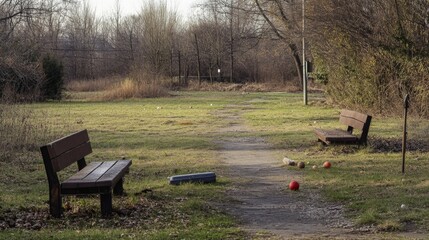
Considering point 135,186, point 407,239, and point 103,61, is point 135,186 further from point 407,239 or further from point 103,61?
point 103,61

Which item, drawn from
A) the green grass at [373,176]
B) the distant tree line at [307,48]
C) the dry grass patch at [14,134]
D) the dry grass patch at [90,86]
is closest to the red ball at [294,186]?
the green grass at [373,176]

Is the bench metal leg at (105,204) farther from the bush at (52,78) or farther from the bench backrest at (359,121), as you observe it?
the bush at (52,78)

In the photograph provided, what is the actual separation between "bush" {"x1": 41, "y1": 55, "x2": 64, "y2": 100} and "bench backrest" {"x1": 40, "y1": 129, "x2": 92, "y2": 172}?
106 feet

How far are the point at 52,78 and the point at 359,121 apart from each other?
30939 millimetres

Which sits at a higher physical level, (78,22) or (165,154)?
(78,22)

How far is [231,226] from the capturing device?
7.00 meters

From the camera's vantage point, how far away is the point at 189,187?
9500mm

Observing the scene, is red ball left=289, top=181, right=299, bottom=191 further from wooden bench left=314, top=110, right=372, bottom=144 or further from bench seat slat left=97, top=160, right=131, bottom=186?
wooden bench left=314, top=110, right=372, bottom=144

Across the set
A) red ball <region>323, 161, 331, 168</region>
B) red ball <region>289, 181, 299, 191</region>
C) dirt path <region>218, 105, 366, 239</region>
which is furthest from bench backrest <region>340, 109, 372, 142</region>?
red ball <region>289, 181, 299, 191</region>

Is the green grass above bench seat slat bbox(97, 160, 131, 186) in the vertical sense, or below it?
below

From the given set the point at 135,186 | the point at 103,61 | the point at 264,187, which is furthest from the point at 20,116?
the point at 103,61

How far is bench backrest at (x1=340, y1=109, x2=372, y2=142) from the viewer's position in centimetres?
1320

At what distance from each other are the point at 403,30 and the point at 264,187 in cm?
1278

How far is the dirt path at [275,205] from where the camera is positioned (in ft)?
22.5
